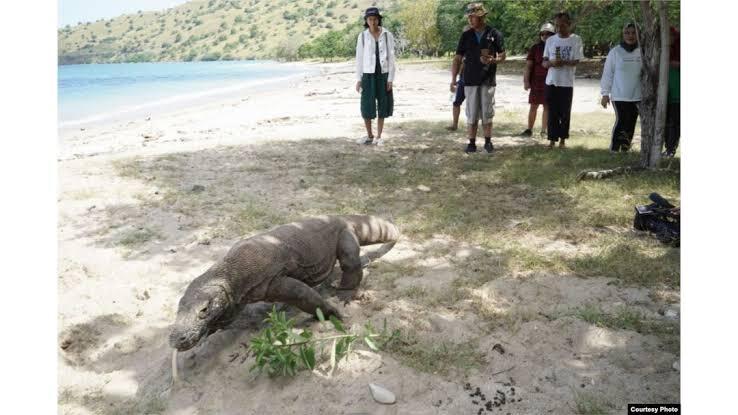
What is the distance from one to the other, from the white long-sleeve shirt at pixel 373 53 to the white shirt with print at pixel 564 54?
260 centimetres

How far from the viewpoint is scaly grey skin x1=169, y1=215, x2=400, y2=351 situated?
3.09m

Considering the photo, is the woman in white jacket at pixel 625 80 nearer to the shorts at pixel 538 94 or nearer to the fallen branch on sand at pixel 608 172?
the fallen branch on sand at pixel 608 172

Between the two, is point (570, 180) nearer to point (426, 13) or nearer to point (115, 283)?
point (115, 283)

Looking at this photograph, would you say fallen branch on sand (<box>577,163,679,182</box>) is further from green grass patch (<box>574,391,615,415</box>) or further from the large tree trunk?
green grass patch (<box>574,391,615,415</box>)

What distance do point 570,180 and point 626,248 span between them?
89.6 inches

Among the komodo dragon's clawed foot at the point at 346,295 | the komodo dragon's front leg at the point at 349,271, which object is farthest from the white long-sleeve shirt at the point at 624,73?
the komodo dragon's clawed foot at the point at 346,295

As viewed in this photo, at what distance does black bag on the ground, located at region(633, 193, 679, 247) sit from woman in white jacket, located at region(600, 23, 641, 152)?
3221 millimetres

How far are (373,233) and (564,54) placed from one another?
5387mm

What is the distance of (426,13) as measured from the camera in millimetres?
54188

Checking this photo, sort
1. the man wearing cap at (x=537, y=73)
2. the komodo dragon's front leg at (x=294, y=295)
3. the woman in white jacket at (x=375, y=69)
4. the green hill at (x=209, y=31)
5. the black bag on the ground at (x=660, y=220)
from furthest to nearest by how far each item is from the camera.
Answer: the man wearing cap at (x=537, y=73)
the woman in white jacket at (x=375, y=69)
the green hill at (x=209, y=31)
the black bag on the ground at (x=660, y=220)
the komodo dragon's front leg at (x=294, y=295)

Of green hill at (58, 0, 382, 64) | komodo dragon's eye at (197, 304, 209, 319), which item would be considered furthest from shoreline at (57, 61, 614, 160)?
komodo dragon's eye at (197, 304, 209, 319)

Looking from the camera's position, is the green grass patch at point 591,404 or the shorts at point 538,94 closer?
the green grass patch at point 591,404

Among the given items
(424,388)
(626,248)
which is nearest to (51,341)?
(424,388)

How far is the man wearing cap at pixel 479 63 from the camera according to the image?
316 inches
